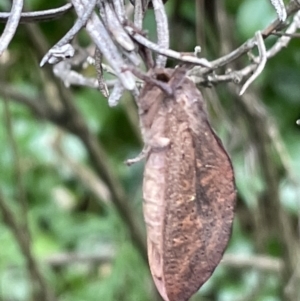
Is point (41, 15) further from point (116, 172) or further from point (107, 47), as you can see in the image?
point (116, 172)

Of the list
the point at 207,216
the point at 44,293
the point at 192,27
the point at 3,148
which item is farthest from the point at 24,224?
the point at 207,216

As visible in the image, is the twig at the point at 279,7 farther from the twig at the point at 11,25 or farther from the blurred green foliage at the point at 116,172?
the blurred green foliage at the point at 116,172

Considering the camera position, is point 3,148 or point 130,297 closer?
point 130,297

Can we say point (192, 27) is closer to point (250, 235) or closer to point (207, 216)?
point (250, 235)

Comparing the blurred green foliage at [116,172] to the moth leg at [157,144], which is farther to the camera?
the blurred green foliage at [116,172]

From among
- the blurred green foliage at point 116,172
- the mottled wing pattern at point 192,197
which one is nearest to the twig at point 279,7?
the mottled wing pattern at point 192,197

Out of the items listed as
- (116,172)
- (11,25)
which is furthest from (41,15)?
(116,172)

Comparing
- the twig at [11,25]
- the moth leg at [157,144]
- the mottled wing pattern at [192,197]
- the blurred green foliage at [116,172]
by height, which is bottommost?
the blurred green foliage at [116,172]
